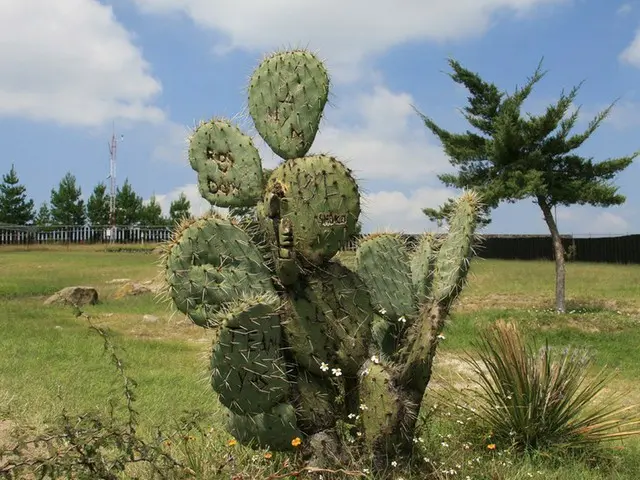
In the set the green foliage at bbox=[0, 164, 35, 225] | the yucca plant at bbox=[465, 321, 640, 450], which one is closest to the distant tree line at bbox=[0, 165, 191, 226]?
the green foliage at bbox=[0, 164, 35, 225]

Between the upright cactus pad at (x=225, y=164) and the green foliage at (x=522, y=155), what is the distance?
41.1 feet

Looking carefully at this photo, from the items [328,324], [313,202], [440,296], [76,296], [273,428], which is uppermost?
[313,202]

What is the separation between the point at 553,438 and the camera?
449 centimetres

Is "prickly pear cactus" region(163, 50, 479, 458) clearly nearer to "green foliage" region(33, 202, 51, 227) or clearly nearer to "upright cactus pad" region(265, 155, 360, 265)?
"upright cactus pad" region(265, 155, 360, 265)

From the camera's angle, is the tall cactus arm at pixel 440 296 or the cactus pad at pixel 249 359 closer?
the cactus pad at pixel 249 359

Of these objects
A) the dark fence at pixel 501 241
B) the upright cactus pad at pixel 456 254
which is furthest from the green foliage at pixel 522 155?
the upright cactus pad at pixel 456 254

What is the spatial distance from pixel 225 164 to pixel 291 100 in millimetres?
502

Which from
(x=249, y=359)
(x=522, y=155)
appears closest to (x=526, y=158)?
(x=522, y=155)

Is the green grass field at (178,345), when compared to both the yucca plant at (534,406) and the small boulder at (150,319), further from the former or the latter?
the yucca plant at (534,406)

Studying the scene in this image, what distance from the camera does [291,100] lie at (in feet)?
12.4

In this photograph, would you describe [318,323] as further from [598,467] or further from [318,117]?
[598,467]

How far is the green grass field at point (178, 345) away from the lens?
4.31 metres

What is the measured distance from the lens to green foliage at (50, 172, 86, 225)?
44.2m

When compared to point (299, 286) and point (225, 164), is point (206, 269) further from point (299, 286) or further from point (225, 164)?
point (225, 164)
